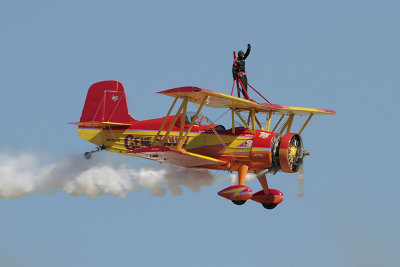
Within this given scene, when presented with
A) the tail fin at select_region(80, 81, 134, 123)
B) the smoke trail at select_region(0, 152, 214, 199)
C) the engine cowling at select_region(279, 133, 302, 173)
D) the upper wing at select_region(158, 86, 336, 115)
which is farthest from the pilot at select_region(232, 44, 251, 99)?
the tail fin at select_region(80, 81, 134, 123)

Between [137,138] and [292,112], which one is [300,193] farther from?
[137,138]

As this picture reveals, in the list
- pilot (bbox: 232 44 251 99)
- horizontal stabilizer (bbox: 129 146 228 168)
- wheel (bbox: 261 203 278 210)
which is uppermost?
pilot (bbox: 232 44 251 99)

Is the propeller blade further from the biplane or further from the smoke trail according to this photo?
the smoke trail

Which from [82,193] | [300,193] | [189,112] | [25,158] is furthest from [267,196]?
[25,158]

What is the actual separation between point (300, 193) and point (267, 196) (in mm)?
1355

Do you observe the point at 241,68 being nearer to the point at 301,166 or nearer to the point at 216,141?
the point at 216,141

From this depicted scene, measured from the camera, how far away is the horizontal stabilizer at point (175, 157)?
33.1 meters

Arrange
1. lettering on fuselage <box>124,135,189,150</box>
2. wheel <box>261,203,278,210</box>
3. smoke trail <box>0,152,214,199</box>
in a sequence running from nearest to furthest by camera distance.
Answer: lettering on fuselage <box>124,135,189,150</box> < wheel <box>261,203,278,210</box> < smoke trail <box>0,152,214,199</box>

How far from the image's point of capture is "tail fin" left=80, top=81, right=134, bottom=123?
121ft

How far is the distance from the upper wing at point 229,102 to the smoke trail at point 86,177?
2.65 m

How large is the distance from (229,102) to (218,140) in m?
1.22

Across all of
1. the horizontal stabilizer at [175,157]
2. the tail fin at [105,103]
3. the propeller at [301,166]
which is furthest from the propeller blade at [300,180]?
the tail fin at [105,103]

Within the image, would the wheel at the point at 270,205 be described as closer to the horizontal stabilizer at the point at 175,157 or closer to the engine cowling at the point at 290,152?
the engine cowling at the point at 290,152

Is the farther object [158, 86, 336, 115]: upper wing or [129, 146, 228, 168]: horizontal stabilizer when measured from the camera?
[129, 146, 228, 168]: horizontal stabilizer
